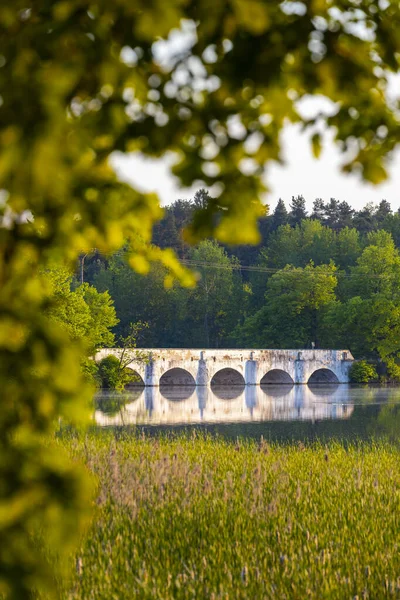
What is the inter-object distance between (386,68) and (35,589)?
3.88 metres

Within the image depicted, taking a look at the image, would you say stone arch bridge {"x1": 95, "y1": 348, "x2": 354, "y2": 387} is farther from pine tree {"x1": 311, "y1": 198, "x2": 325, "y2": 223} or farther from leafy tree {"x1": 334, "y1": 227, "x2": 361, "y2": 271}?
pine tree {"x1": 311, "y1": 198, "x2": 325, "y2": 223}

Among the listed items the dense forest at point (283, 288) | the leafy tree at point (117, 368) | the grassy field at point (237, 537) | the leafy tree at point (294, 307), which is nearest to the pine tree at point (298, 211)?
the dense forest at point (283, 288)

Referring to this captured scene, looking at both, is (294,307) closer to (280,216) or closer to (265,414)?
(280,216)

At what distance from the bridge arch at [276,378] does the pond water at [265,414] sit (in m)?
14.4

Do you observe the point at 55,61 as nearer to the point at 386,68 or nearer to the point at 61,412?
the point at 61,412

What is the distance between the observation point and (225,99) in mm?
1780

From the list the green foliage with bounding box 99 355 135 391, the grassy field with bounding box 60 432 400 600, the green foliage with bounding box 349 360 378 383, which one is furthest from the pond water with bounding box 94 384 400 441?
the green foliage with bounding box 349 360 378 383

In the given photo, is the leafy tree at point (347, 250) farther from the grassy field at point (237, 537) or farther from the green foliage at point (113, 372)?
the grassy field at point (237, 537)

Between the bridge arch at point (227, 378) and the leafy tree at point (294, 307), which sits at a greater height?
the leafy tree at point (294, 307)

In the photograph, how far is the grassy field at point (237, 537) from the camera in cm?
495

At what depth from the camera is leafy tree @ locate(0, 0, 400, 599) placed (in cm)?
136

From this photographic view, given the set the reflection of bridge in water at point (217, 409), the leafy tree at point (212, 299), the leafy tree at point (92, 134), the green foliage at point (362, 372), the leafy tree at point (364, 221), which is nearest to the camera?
the leafy tree at point (92, 134)

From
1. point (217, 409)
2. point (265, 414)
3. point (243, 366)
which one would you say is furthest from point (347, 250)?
point (265, 414)

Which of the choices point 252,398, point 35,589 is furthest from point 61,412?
point 252,398
